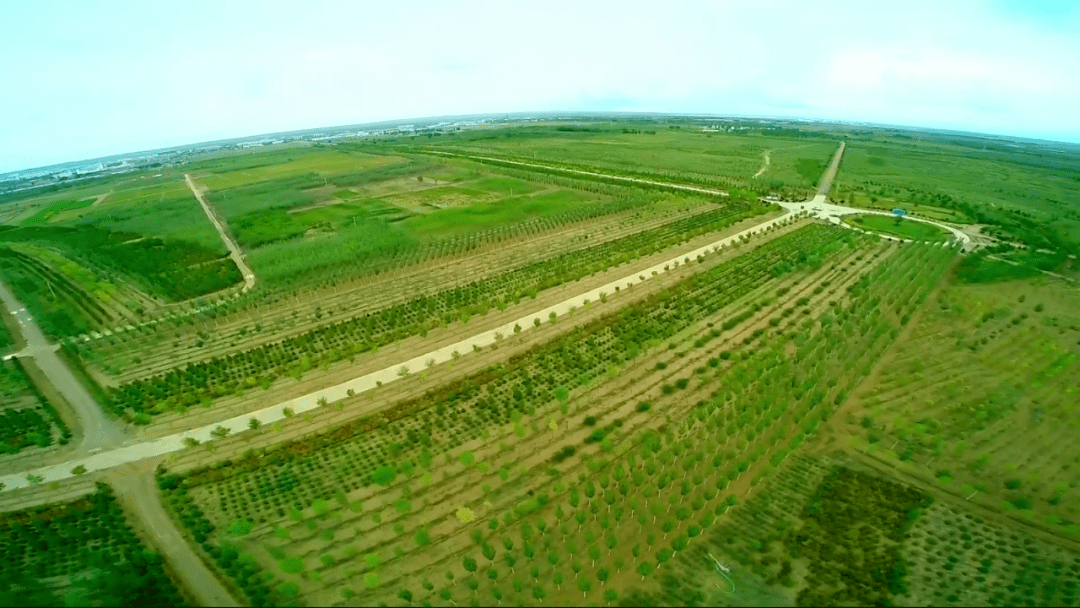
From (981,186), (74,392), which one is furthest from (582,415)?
(981,186)

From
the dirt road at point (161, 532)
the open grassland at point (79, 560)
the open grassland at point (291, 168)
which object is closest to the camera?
the open grassland at point (79, 560)

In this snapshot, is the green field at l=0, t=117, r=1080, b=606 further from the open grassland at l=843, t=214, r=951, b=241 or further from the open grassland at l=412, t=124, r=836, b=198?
the open grassland at l=412, t=124, r=836, b=198

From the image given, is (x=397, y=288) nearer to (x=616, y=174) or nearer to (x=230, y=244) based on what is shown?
(x=230, y=244)

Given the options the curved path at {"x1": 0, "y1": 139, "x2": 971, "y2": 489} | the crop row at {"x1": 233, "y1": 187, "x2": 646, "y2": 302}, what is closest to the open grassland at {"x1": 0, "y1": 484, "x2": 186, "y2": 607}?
the curved path at {"x1": 0, "y1": 139, "x2": 971, "y2": 489}

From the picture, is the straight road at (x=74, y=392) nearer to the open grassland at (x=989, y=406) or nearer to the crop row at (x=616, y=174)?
the open grassland at (x=989, y=406)

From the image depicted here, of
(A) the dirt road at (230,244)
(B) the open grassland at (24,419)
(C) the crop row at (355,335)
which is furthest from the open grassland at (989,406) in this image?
(A) the dirt road at (230,244)

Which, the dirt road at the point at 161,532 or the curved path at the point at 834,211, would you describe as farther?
the curved path at the point at 834,211

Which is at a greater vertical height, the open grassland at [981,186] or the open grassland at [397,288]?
the open grassland at [981,186]
